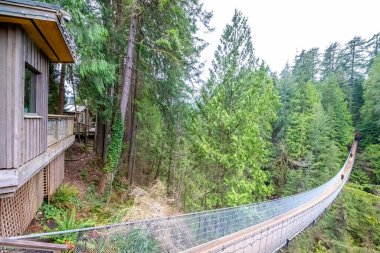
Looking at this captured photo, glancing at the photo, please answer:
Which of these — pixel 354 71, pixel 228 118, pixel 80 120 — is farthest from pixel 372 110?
pixel 80 120

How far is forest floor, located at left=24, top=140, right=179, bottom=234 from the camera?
5199mm

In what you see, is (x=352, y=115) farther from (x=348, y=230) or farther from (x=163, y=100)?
(x=163, y=100)

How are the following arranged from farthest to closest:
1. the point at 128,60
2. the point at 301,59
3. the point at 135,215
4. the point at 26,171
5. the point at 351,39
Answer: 1. the point at 351,39
2. the point at 301,59
3. the point at 128,60
4. the point at 135,215
5. the point at 26,171

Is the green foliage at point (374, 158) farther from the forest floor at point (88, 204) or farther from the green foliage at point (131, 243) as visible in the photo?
the green foliage at point (131, 243)

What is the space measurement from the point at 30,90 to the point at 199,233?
13.5ft

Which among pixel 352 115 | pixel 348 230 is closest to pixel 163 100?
pixel 348 230

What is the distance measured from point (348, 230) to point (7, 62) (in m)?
17.3

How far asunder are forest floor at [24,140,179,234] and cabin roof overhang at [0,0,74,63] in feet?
10.2

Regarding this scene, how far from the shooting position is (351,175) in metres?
23.5

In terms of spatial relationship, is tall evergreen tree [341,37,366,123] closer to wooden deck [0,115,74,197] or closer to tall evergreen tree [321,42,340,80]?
tall evergreen tree [321,42,340,80]

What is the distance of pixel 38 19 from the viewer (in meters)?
2.81

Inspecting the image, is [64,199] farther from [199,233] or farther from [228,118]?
[228,118]

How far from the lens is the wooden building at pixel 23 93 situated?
109 inches

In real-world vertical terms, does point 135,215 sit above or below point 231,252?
above
